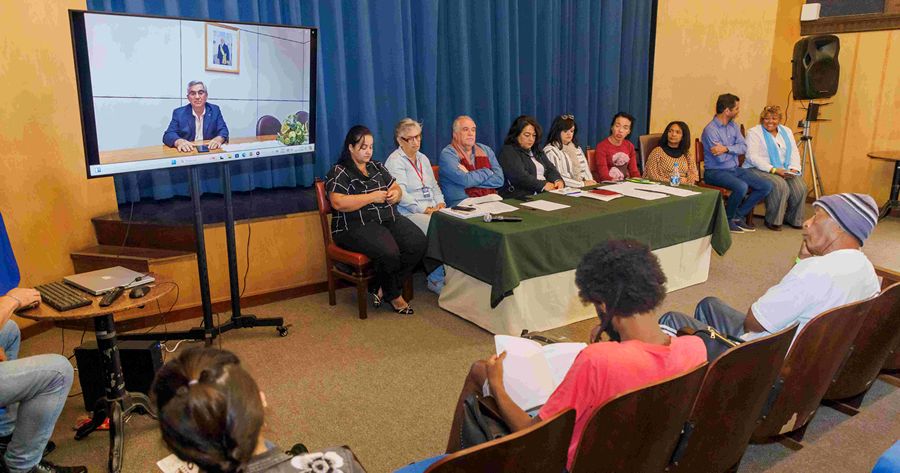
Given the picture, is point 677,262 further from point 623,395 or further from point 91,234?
point 91,234

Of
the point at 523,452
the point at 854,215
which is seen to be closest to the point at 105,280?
the point at 523,452

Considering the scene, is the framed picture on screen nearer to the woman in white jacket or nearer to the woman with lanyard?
the woman with lanyard

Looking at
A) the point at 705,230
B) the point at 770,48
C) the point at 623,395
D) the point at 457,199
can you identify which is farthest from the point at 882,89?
the point at 623,395

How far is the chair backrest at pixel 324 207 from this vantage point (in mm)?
3691

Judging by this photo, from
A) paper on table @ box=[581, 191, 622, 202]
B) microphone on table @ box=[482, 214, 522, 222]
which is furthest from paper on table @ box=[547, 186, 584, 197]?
microphone on table @ box=[482, 214, 522, 222]

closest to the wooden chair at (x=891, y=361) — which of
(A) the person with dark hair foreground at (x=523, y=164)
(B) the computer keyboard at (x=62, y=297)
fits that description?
(A) the person with dark hair foreground at (x=523, y=164)

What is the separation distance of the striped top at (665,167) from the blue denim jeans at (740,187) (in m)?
0.55

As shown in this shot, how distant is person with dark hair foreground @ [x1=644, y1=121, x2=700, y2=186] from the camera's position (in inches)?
203

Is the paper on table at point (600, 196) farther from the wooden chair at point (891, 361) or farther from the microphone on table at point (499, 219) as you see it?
the wooden chair at point (891, 361)

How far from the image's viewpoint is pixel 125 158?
2742 millimetres

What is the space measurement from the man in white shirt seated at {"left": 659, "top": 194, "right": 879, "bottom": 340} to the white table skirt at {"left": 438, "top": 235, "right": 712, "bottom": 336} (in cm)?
110

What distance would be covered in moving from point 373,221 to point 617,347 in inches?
94.8

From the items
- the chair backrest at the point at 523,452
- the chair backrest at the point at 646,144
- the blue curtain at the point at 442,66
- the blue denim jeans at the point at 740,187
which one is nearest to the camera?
the chair backrest at the point at 523,452

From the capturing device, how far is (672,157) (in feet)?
17.1
